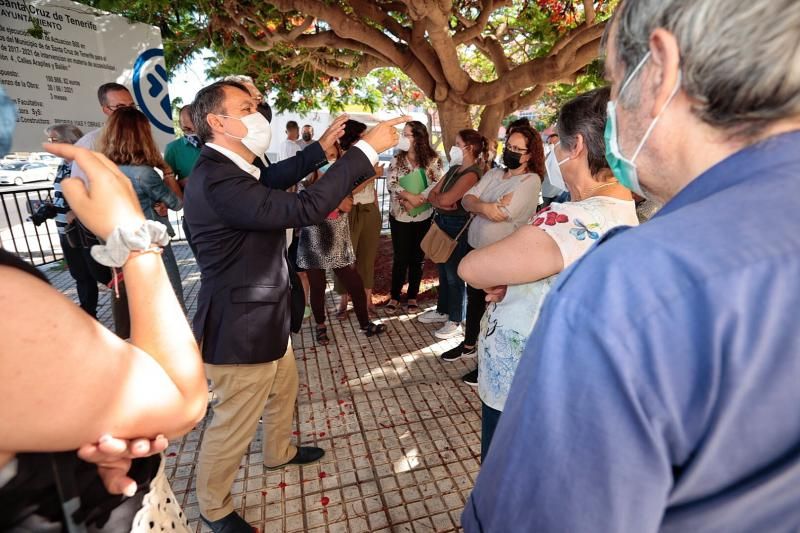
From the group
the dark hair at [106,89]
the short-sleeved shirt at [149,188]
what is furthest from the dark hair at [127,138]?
the dark hair at [106,89]

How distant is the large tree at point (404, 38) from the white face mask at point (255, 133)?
3.40m

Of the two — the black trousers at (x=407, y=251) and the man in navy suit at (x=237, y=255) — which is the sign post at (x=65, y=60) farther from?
the black trousers at (x=407, y=251)

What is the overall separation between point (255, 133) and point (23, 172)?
82.7 feet

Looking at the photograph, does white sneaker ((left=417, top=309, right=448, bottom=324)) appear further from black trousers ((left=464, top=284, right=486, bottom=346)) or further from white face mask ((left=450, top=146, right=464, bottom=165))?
white face mask ((left=450, top=146, right=464, bottom=165))

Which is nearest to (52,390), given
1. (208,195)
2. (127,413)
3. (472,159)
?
(127,413)

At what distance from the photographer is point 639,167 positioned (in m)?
0.86

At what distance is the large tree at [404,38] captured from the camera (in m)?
5.55

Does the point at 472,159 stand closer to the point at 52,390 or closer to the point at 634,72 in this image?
the point at 634,72

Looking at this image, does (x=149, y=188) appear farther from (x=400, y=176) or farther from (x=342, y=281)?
(x=400, y=176)

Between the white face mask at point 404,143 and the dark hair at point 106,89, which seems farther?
the white face mask at point 404,143

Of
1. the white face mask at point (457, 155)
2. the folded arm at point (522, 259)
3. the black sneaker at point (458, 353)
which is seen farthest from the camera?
the white face mask at point (457, 155)

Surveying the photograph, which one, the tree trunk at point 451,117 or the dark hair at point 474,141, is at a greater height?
the tree trunk at point 451,117

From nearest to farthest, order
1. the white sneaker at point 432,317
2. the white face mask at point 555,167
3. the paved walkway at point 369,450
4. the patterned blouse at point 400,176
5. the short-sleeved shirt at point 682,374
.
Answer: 1. the short-sleeved shirt at point 682,374
2. the white face mask at point 555,167
3. the paved walkway at point 369,450
4. the patterned blouse at point 400,176
5. the white sneaker at point 432,317

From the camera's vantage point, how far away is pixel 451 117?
659 centimetres
